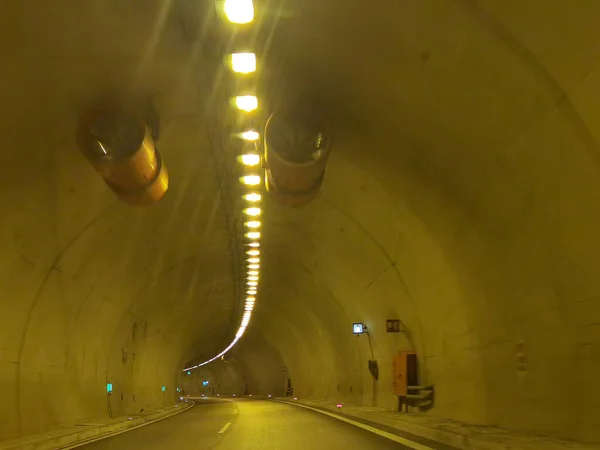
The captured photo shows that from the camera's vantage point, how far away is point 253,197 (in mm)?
16625

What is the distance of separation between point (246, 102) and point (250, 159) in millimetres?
2782

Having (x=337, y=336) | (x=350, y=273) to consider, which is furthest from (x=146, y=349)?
(x=350, y=273)

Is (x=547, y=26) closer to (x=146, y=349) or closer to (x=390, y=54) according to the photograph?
(x=390, y=54)

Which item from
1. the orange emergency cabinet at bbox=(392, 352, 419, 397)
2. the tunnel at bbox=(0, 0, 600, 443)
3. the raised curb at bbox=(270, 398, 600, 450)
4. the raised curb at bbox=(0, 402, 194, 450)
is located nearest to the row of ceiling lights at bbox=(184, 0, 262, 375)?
the tunnel at bbox=(0, 0, 600, 443)

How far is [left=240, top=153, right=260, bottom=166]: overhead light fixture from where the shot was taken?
13.8 metres

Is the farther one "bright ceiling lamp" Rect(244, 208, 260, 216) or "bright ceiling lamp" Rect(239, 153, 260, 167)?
"bright ceiling lamp" Rect(244, 208, 260, 216)

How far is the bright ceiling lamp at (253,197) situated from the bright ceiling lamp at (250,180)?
85cm

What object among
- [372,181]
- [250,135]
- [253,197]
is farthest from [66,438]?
[372,181]

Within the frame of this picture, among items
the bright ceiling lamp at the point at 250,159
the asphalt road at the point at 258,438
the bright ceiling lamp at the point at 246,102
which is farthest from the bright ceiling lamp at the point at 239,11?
the asphalt road at the point at 258,438

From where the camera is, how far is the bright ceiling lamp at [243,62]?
383 inches

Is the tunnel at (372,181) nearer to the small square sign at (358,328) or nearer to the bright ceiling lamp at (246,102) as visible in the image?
the bright ceiling lamp at (246,102)

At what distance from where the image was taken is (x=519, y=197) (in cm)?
1047

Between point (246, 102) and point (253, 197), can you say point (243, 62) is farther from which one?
point (253, 197)

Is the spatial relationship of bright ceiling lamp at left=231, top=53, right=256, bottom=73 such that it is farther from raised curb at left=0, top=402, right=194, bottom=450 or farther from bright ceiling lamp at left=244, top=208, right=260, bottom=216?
bright ceiling lamp at left=244, top=208, right=260, bottom=216
